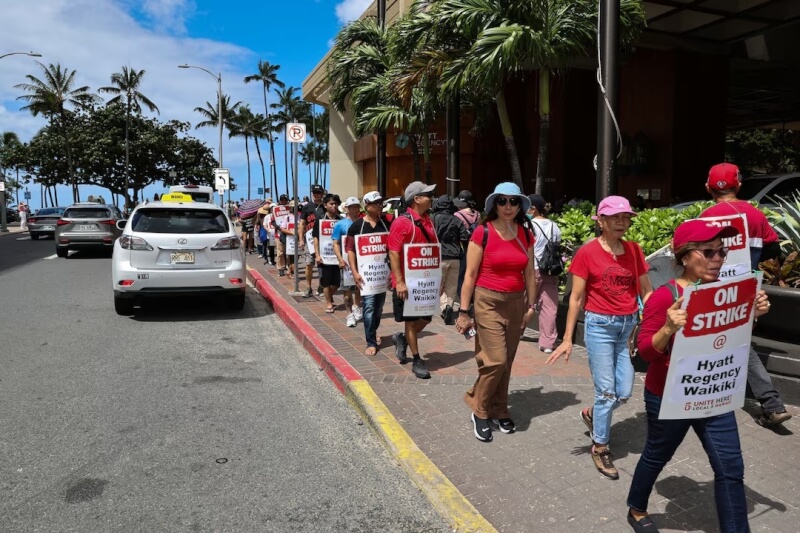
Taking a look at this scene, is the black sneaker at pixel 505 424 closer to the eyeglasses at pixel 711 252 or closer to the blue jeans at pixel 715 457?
the blue jeans at pixel 715 457

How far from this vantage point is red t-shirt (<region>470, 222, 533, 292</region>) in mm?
4270

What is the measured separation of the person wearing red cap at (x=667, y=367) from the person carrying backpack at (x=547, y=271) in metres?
3.71

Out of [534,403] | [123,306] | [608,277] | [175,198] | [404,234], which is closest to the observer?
[608,277]

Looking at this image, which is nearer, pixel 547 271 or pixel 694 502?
pixel 694 502

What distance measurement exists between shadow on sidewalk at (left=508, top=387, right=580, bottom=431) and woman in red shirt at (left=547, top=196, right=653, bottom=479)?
0.88 m

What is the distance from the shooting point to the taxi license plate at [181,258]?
8574mm

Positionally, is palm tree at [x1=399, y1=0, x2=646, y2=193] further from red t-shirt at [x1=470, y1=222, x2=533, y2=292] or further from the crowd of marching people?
red t-shirt at [x1=470, y1=222, x2=533, y2=292]

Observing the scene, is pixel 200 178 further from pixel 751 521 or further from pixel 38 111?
pixel 751 521

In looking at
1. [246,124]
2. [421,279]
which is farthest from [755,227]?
[246,124]

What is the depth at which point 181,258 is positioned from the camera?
28.2 feet

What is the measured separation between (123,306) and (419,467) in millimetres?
6690

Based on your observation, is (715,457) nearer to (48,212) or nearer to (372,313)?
(372,313)

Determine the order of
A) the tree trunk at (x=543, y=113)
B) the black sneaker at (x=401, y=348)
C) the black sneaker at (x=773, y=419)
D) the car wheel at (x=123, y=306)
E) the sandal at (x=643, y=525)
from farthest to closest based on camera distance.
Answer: the tree trunk at (x=543, y=113)
the car wheel at (x=123, y=306)
the black sneaker at (x=401, y=348)
the black sneaker at (x=773, y=419)
the sandal at (x=643, y=525)

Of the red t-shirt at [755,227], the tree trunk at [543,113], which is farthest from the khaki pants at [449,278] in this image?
the red t-shirt at [755,227]
